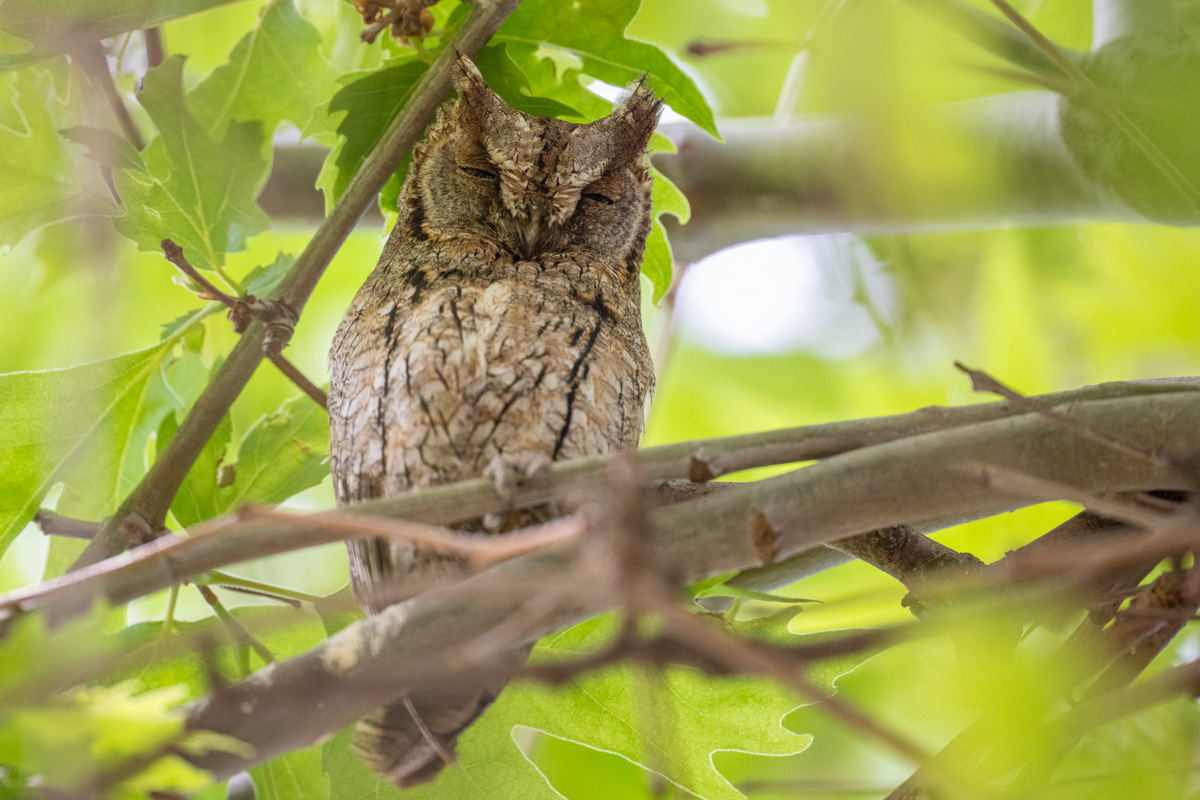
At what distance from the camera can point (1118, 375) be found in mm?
1532

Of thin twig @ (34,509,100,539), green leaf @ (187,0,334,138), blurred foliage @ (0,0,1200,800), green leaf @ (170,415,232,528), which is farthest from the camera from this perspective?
green leaf @ (187,0,334,138)

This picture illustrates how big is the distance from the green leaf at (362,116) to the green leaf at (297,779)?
1046mm

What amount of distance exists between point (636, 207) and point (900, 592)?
1.06 metres

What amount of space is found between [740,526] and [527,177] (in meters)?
1.05

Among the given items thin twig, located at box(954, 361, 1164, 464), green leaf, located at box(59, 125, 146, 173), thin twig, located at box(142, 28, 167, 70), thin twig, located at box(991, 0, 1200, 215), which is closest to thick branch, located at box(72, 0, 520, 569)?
green leaf, located at box(59, 125, 146, 173)

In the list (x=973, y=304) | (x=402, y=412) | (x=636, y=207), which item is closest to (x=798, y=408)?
(x=636, y=207)

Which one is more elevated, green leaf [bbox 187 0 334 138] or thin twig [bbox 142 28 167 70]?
thin twig [bbox 142 28 167 70]

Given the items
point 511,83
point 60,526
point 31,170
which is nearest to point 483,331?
point 511,83

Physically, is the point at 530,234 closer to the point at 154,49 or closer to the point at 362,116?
the point at 362,116

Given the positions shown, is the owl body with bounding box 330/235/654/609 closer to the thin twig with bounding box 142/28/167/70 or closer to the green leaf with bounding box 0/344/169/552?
the green leaf with bounding box 0/344/169/552

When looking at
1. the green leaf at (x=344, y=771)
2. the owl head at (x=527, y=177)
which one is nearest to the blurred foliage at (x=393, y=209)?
the green leaf at (x=344, y=771)

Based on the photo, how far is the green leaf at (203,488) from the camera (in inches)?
68.4

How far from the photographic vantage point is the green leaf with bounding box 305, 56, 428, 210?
180cm

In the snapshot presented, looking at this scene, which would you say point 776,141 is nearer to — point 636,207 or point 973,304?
point 636,207
